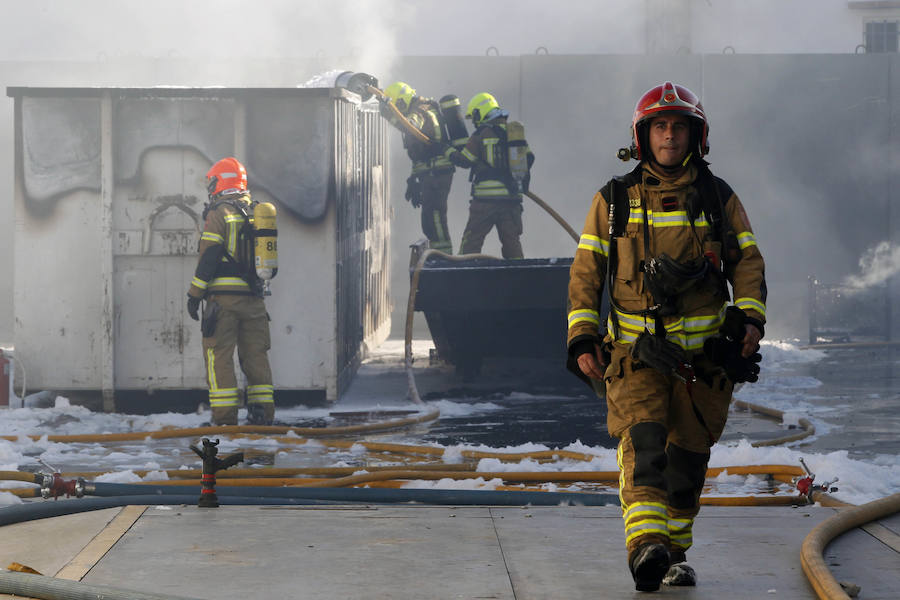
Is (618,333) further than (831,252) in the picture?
No

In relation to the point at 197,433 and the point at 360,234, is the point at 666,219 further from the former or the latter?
the point at 360,234

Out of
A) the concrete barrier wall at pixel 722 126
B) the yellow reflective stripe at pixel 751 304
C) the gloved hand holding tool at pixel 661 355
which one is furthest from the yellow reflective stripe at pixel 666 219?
the concrete barrier wall at pixel 722 126

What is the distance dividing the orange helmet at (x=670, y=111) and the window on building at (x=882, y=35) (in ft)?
78.7

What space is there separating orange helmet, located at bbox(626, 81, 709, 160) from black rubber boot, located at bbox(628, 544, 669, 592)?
1.28m

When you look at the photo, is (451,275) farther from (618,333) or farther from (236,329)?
(618,333)

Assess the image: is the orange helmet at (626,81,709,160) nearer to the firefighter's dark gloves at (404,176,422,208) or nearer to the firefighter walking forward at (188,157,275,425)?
the firefighter walking forward at (188,157,275,425)

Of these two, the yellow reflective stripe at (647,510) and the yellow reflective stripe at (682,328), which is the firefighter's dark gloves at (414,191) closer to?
the yellow reflective stripe at (682,328)

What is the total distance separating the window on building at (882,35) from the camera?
26922 mm

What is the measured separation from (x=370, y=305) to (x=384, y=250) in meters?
1.77

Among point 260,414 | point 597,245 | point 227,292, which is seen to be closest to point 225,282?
point 227,292

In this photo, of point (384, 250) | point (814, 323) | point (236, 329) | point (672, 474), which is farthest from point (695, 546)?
point (814, 323)

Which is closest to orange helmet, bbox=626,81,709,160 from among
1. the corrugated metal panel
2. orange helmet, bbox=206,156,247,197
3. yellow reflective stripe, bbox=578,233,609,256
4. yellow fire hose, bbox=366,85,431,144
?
yellow reflective stripe, bbox=578,233,609,256

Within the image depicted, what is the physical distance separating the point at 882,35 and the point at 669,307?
25.2 meters

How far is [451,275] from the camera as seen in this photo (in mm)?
11117
